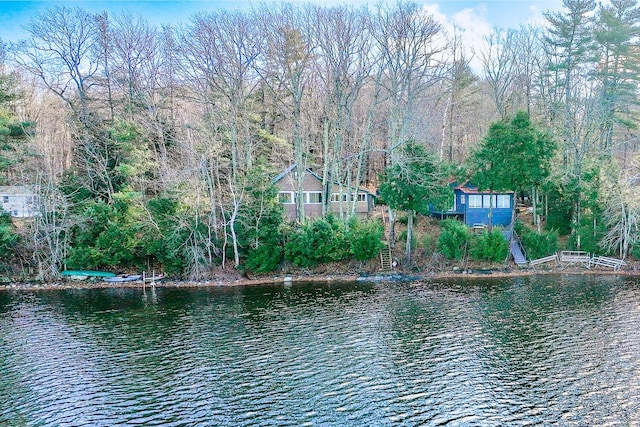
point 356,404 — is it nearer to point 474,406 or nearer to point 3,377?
point 474,406

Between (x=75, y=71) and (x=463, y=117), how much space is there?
36.6 meters

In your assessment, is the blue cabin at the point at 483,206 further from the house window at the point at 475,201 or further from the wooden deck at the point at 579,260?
the wooden deck at the point at 579,260

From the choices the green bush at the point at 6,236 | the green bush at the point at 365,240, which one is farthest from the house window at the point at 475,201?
the green bush at the point at 6,236

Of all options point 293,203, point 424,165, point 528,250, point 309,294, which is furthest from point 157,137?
point 528,250

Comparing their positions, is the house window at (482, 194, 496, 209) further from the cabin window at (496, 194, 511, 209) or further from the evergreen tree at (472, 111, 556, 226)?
the evergreen tree at (472, 111, 556, 226)

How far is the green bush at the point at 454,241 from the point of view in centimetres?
3266

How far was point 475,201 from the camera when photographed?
36.7 metres

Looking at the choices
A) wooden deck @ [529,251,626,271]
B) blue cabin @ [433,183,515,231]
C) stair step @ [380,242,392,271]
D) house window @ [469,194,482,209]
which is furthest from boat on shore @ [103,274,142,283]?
wooden deck @ [529,251,626,271]

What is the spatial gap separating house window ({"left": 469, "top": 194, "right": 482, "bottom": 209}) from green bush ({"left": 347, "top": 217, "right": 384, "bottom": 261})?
8956 mm

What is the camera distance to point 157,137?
35.5 meters

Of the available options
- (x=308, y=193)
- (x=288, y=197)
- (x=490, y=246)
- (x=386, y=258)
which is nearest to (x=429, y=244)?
(x=386, y=258)

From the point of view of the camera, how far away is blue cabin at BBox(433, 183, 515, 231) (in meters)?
36.4

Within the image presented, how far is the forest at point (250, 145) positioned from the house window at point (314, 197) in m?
2.24

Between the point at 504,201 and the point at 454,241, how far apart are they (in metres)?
7.40
